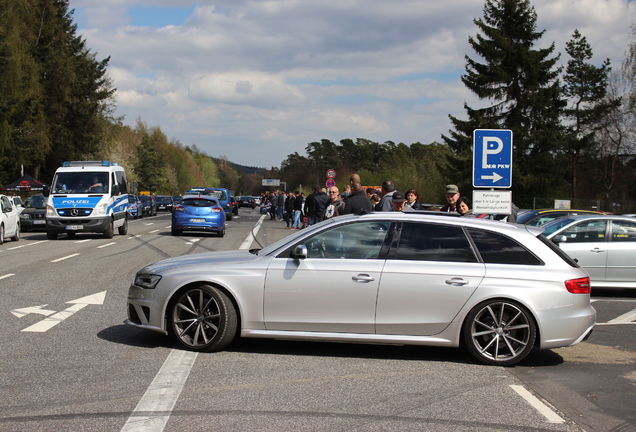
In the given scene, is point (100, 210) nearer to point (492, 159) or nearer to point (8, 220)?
point (8, 220)

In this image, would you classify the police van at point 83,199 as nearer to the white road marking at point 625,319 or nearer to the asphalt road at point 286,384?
the asphalt road at point 286,384

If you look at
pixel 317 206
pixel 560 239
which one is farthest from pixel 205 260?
pixel 317 206

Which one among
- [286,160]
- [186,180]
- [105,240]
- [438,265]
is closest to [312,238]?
[438,265]

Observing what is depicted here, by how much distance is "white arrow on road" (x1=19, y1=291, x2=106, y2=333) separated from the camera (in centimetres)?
786

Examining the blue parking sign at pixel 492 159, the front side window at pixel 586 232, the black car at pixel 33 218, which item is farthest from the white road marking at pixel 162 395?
the black car at pixel 33 218

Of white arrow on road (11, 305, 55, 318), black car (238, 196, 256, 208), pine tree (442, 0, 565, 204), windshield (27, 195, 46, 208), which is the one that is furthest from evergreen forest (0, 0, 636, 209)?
white arrow on road (11, 305, 55, 318)

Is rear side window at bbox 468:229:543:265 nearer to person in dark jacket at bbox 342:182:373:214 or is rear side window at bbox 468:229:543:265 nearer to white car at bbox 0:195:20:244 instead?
person in dark jacket at bbox 342:182:373:214

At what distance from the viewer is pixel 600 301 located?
1153 centimetres

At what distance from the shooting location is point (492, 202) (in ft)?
43.3

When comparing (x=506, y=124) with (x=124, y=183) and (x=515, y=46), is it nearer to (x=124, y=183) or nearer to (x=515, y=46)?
(x=515, y=46)

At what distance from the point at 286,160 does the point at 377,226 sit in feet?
566

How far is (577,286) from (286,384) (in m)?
2.98

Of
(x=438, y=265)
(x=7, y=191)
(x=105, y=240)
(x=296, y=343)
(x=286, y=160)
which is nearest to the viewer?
(x=438, y=265)

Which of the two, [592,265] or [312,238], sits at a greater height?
[312,238]
